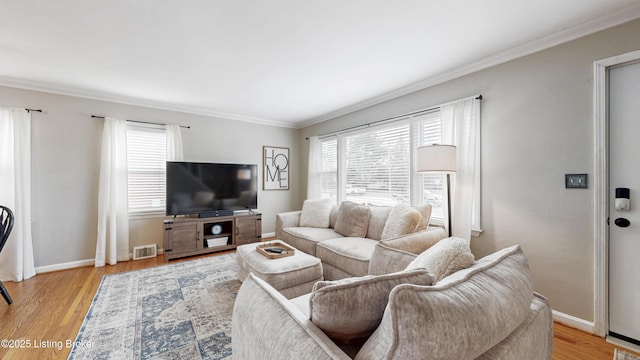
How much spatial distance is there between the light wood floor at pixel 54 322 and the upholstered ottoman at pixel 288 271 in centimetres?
140

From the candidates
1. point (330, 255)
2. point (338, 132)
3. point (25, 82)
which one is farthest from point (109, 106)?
point (330, 255)

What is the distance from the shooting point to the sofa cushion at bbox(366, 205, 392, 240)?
316cm

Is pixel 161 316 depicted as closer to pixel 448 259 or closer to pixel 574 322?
pixel 448 259

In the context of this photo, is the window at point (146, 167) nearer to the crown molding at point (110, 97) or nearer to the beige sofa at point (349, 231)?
the crown molding at point (110, 97)

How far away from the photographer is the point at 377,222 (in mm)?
3223

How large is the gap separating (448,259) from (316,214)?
109 inches

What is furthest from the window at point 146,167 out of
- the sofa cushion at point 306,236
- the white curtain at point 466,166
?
the white curtain at point 466,166

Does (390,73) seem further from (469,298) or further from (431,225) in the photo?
(469,298)

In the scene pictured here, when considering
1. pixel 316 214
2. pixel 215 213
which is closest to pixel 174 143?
pixel 215 213

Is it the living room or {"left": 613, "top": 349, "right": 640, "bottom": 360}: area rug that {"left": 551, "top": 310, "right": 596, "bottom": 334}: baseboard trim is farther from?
{"left": 613, "top": 349, "right": 640, "bottom": 360}: area rug

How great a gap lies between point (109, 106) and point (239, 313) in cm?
408

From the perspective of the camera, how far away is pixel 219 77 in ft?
10.0

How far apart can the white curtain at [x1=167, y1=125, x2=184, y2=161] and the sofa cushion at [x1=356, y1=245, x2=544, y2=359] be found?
14.0 feet

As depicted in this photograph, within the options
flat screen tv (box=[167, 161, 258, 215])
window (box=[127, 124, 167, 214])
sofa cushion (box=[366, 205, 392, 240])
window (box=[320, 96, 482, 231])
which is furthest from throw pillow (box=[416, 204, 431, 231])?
window (box=[127, 124, 167, 214])
